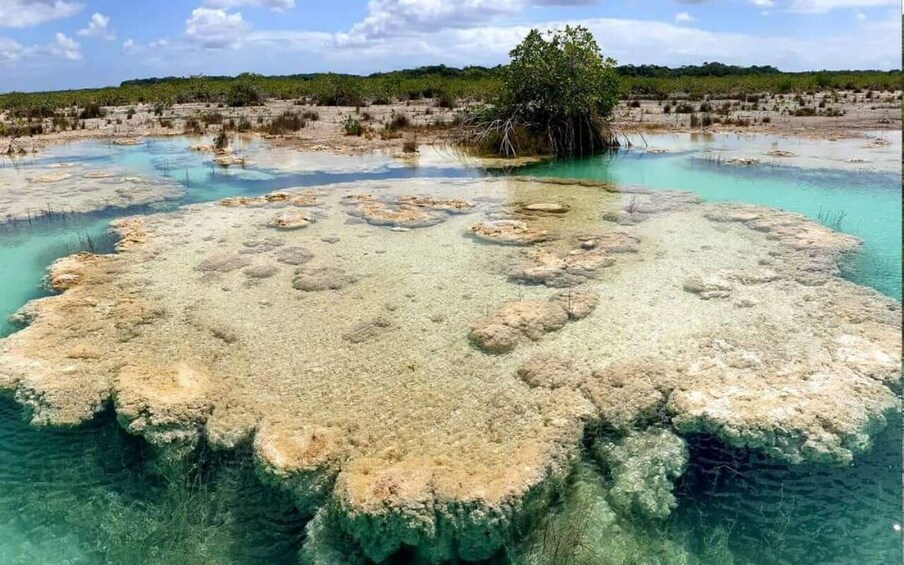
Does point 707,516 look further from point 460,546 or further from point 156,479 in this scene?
point 156,479

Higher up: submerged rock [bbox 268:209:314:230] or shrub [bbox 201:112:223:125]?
shrub [bbox 201:112:223:125]

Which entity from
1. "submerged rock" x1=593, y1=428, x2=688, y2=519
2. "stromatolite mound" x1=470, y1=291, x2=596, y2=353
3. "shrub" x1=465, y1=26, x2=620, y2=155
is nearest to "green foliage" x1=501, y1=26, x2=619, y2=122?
"shrub" x1=465, y1=26, x2=620, y2=155

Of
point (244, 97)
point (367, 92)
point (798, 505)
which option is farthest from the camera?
point (367, 92)

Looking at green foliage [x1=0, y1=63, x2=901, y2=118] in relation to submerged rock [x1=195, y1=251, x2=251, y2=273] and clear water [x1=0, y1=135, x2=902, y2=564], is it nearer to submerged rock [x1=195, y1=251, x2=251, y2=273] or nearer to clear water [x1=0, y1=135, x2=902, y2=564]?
submerged rock [x1=195, y1=251, x2=251, y2=273]

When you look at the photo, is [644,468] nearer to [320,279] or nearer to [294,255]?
[320,279]

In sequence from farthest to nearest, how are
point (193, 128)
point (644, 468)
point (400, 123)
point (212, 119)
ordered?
1. point (212, 119)
2. point (193, 128)
3. point (400, 123)
4. point (644, 468)

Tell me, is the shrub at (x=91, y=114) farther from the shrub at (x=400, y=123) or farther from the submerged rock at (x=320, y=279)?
the submerged rock at (x=320, y=279)

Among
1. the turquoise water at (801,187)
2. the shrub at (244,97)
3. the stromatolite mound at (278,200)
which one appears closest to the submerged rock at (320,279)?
the stromatolite mound at (278,200)

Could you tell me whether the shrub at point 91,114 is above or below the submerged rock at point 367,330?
above

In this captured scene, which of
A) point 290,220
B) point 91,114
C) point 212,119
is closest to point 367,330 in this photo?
point 290,220
